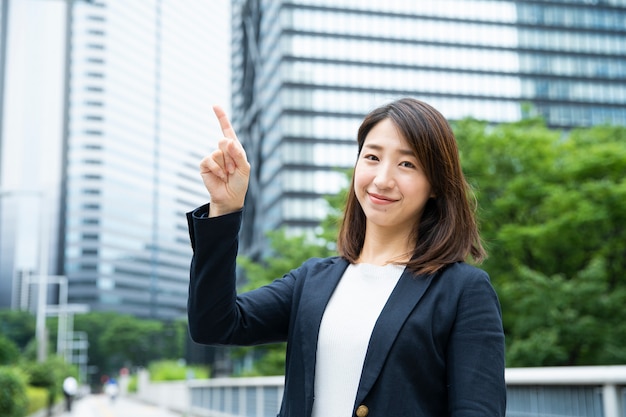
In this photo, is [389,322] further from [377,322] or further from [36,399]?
[36,399]

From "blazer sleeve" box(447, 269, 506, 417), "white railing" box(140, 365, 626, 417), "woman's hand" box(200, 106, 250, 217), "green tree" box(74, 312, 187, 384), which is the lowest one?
"green tree" box(74, 312, 187, 384)

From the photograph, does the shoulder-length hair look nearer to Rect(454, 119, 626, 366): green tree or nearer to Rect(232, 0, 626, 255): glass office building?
Rect(454, 119, 626, 366): green tree

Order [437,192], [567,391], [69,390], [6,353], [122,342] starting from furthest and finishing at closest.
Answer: [122,342], [69,390], [6,353], [567,391], [437,192]

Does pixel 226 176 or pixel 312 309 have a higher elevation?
pixel 226 176

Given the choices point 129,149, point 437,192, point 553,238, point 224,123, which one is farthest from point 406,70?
point 129,149

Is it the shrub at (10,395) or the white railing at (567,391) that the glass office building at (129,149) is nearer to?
the shrub at (10,395)

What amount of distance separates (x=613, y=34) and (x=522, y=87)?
10010 millimetres

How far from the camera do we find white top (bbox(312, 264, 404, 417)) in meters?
1.61

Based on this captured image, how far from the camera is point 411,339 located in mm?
1554

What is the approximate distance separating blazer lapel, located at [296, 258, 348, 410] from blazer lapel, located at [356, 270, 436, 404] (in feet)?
0.43

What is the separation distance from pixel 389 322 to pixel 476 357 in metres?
0.18

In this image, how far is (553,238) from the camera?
19875 millimetres

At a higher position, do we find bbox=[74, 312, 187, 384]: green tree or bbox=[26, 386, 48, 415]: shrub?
bbox=[26, 386, 48, 415]: shrub

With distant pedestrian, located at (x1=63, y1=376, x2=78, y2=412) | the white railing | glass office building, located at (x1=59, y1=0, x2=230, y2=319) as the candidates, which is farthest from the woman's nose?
glass office building, located at (x1=59, y1=0, x2=230, y2=319)
